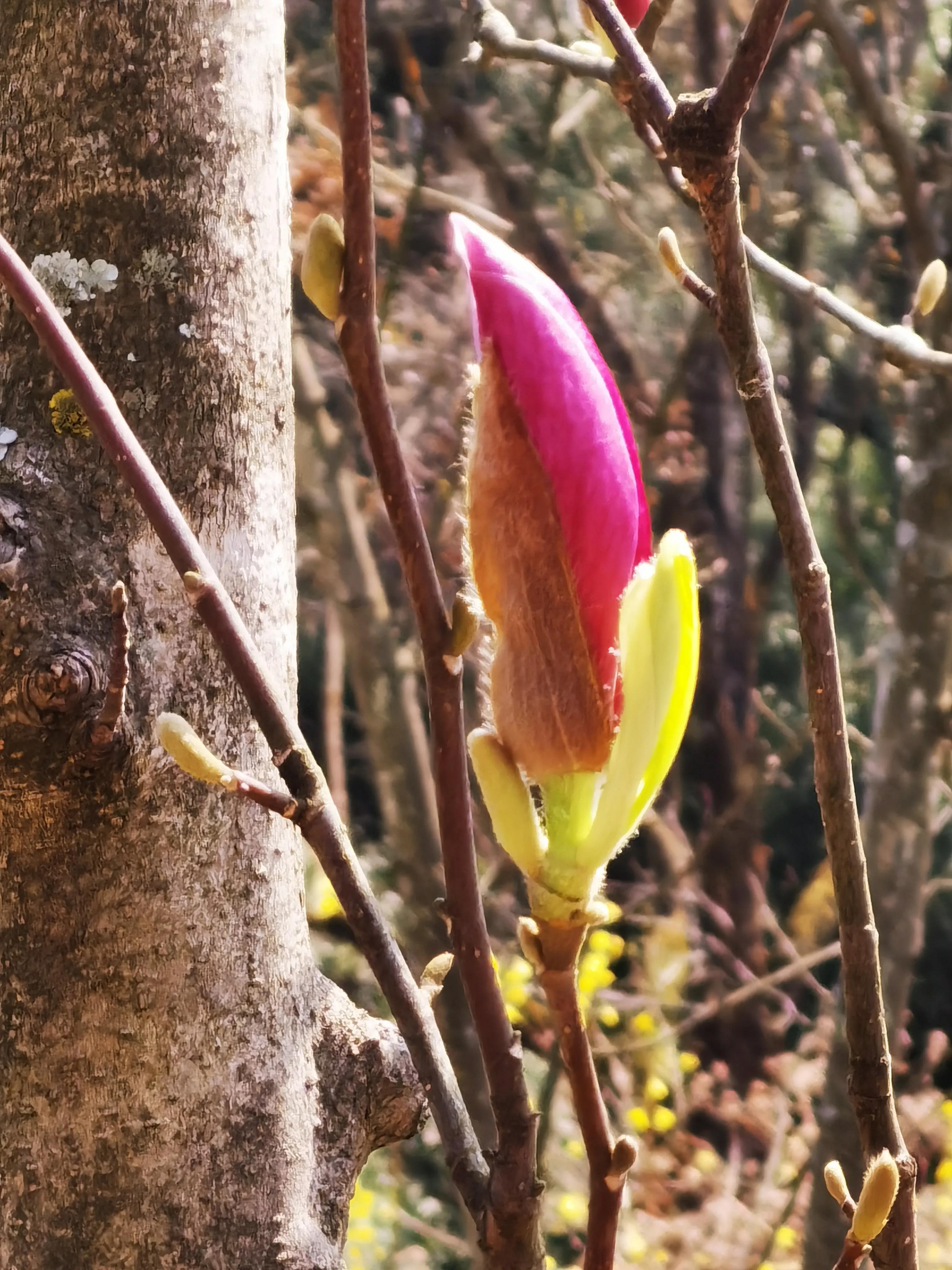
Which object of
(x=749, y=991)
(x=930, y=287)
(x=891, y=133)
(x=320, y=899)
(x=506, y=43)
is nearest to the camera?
(x=930, y=287)

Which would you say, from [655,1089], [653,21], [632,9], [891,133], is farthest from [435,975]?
[655,1089]

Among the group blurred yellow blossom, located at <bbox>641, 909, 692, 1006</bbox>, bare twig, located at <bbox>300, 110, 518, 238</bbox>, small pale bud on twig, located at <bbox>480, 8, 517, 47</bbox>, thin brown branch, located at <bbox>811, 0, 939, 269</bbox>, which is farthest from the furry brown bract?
blurred yellow blossom, located at <bbox>641, 909, 692, 1006</bbox>

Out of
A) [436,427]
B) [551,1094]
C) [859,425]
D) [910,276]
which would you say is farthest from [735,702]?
[551,1094]

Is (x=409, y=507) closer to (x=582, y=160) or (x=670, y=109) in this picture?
(x=670, y=109)

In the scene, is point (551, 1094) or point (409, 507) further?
point (551, 1094)

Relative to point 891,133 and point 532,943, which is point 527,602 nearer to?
point 532,943

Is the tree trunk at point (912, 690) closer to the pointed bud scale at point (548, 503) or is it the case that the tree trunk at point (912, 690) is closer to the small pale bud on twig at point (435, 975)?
the small pale bud on twig at point (435, 975)

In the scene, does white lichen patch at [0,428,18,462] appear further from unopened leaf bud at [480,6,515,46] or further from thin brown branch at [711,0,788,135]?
unopened leaf bud at [480,6,515,46]
